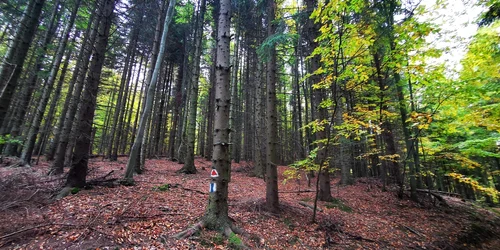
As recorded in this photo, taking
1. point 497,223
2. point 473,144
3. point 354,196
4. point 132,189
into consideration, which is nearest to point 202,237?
point 132,189

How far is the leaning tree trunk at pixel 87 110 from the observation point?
5.67 metres

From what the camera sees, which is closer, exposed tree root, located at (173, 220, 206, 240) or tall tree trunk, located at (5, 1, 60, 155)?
exposed tree root, located at (173, 220, 206, 240)

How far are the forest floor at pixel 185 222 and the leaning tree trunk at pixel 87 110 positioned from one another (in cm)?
48

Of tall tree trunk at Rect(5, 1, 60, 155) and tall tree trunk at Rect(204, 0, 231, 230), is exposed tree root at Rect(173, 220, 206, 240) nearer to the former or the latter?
tall tree trunk at Rect(204, 0, 231, 230)

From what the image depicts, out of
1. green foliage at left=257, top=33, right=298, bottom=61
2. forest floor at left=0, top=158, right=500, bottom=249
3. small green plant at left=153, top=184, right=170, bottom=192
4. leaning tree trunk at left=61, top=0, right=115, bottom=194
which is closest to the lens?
forest floor at left=0, top=158, right=500, bottom=249

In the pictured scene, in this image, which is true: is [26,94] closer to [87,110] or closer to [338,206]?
[87,110]

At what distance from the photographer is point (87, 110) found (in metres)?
5.97

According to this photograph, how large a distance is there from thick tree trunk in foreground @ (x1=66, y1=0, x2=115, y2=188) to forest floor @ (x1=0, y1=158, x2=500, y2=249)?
1.60 feet

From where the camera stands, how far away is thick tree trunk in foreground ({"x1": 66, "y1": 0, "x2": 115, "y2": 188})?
567cm

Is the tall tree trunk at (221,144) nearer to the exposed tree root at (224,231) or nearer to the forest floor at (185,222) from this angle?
the exposed tree root at (224,231)

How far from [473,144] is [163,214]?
12.1 m

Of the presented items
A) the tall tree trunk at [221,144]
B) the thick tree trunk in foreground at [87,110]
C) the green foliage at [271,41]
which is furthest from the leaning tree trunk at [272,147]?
the thick tree trunk in foreground at [87,110]

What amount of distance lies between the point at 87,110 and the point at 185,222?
4.38 meters

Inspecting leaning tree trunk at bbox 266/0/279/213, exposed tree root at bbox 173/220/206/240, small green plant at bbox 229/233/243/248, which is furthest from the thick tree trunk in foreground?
leaning tree trunk at bbox 266/0/279/213
